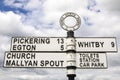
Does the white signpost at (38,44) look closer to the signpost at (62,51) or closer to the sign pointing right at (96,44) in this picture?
the signpost at (62,51)

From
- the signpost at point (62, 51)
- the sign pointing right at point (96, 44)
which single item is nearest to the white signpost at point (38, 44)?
the signpost at point (62, 51)

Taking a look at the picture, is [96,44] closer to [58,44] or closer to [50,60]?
[58,44]

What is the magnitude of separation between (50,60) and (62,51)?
44 cm

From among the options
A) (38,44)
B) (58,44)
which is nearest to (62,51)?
(58,44)

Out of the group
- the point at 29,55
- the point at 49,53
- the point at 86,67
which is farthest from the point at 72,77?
the point at 29,55

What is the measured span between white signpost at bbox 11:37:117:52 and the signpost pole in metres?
0.19

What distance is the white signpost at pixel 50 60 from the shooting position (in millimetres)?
6551

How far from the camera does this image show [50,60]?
6.62 m

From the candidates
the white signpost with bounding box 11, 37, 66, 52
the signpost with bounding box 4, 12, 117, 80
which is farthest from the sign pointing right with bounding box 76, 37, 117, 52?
the white signpost with bounding box 11, 37, 66, 52

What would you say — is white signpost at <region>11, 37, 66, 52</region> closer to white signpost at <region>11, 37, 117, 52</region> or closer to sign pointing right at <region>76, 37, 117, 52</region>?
white signpost at <region>11, 37, 117, 52</region>

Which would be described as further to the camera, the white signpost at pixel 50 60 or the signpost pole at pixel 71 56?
the white signpost at pixel 50 60

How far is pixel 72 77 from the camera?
6289mm

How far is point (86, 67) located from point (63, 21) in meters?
1.52

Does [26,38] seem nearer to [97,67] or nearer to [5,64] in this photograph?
[5,64]
